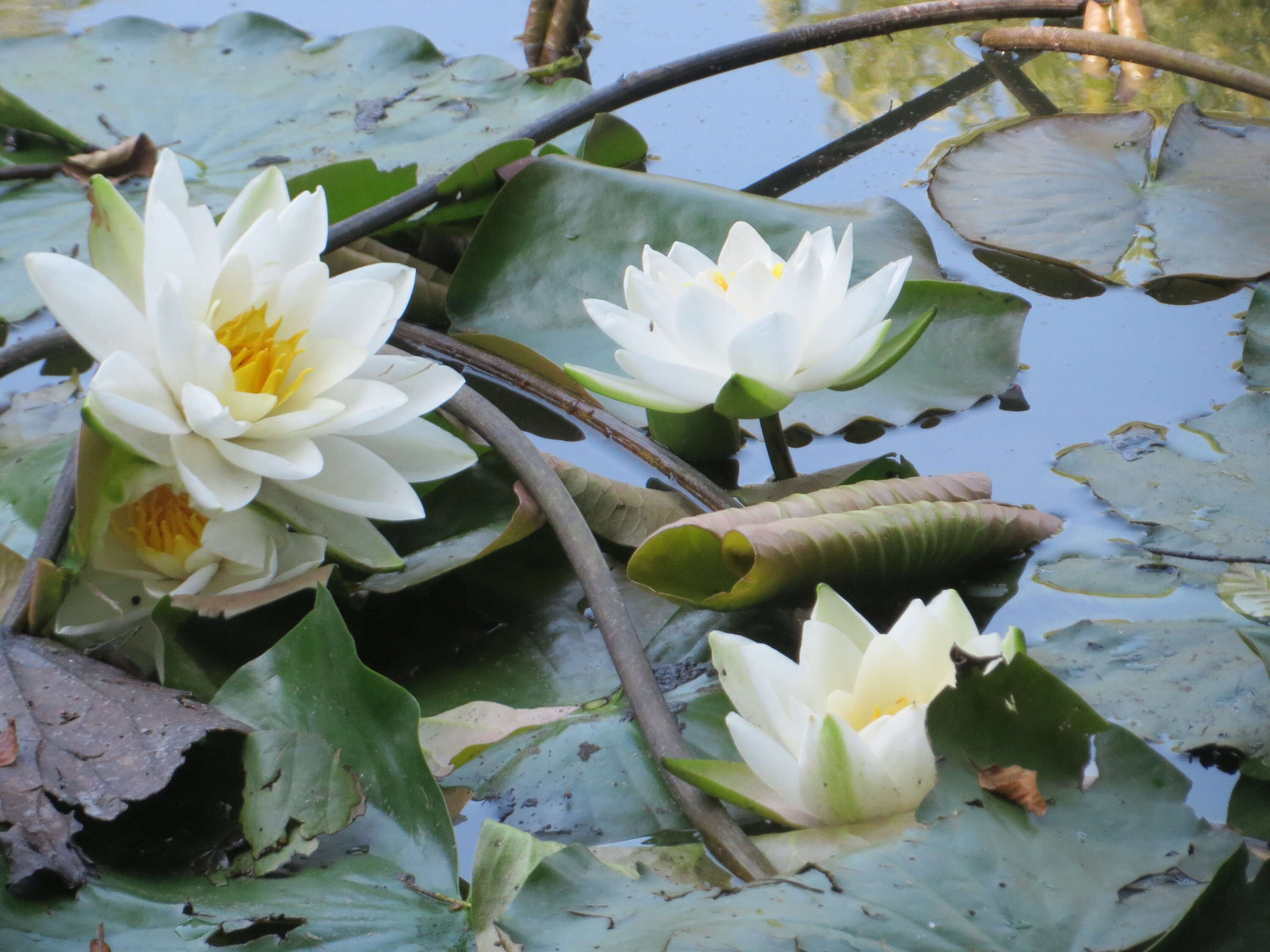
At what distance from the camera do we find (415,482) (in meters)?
0.76

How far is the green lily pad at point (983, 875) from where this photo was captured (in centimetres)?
44

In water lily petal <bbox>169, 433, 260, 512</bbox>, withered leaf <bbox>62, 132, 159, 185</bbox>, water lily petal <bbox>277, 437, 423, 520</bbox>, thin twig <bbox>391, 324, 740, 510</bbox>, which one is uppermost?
withered leaf <bbox>62, 132, 159, 185</bbox>

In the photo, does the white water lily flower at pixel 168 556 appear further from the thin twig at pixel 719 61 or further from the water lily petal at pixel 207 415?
the thin twig at pixel 719 61

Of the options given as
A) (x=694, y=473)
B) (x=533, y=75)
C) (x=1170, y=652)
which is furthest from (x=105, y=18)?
(x=1170, y=652)

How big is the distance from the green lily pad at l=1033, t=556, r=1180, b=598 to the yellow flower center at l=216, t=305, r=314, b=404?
54 cm

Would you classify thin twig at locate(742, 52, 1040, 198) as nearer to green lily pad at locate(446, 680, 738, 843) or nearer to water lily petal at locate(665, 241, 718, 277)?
water lily petal at locate(665, 241, 718, 277)

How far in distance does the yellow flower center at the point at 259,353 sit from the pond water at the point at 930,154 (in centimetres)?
29

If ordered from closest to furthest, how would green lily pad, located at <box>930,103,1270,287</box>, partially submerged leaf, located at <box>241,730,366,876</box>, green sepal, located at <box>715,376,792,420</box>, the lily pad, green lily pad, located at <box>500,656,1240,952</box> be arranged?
green lily pad, located at <box>500,656,1240,952</box> < partially submerged leaf, located at <box>241,730,366,876</box> < green sepal, located at <box>715,376,792,420</box> < the lily pad < green lily pad, located at <box>930,103,1270,287</box>

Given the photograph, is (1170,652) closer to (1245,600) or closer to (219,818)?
(1245,600)

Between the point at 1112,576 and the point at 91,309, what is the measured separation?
703mm

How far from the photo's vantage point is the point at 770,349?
74cm

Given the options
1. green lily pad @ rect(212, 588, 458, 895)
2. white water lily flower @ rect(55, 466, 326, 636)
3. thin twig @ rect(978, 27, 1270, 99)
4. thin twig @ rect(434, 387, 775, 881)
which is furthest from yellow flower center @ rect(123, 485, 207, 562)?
thin twig @ rect(978, 27, 1270, 99)

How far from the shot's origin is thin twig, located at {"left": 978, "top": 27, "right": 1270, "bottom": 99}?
1378 mm

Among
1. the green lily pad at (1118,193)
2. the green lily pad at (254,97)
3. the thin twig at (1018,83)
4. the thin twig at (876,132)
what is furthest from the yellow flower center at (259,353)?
the thin twig at (1018,83)
